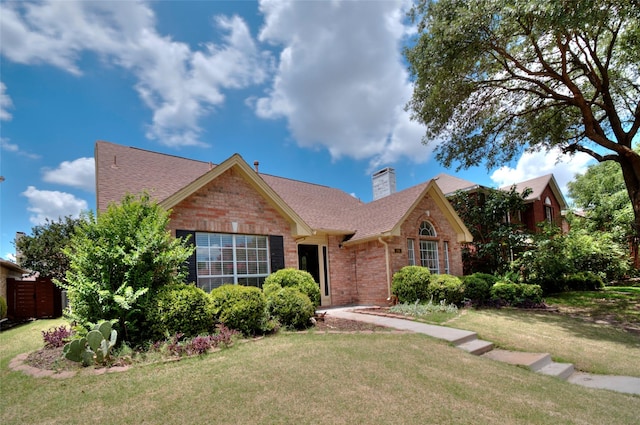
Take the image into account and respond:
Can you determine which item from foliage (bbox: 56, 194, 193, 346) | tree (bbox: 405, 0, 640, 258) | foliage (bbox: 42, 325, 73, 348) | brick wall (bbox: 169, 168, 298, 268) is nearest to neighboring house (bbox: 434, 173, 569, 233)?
tree (bbox: 405, 0, 640, 258)

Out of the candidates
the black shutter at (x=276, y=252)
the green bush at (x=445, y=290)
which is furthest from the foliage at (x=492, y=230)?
the black shutter at (x=276, y=252)

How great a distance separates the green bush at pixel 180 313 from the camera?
6.48 meters

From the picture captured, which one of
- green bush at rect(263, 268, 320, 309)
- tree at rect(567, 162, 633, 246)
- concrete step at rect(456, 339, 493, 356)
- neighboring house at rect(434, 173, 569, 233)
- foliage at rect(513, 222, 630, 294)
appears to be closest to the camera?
concrete step at rect(456, 339, 493, 356)

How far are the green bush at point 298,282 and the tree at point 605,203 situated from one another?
17.6 meters

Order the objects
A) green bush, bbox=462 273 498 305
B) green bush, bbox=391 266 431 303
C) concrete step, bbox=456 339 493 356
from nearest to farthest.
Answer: concrete step, bbox=456 339 493 356 < green bush, bbox=391 266 431 303 < green bush, bbox=462 273 498 305

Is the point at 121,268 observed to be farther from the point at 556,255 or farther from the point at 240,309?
the point at 556,255

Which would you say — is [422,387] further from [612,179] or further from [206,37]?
[612,179]

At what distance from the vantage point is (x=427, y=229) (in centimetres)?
1527

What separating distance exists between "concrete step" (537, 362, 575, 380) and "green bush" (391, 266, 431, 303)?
17.8ft

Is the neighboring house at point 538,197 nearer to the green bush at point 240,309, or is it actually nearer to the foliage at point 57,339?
the green bush at point 240,309

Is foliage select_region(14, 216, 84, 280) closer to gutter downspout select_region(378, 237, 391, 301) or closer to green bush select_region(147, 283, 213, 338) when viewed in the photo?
green bush select_region(147, 283, 213, 338)

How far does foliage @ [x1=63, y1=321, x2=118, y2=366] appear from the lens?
5480 mm

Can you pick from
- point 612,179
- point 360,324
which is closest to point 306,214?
point 360,324

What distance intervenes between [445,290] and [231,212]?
7872 millimetres
